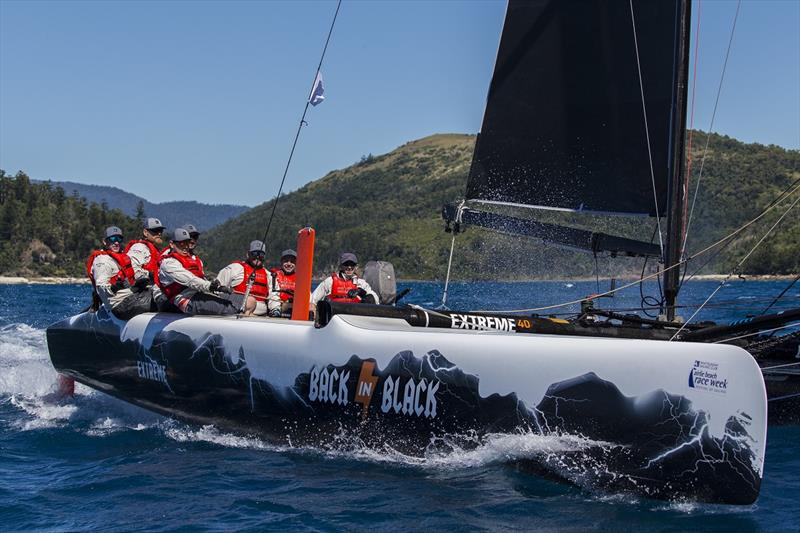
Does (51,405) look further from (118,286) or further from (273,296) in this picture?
(273,296)

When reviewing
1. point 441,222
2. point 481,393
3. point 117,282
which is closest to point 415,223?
point 441,222

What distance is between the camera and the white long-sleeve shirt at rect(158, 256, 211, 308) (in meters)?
7.73

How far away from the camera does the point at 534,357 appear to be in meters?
5.33

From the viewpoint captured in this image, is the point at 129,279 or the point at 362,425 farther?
the point at 129,279

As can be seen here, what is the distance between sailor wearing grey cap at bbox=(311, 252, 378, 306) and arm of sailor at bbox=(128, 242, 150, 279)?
1792 mm

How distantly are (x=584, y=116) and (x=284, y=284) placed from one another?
3107 millimetres

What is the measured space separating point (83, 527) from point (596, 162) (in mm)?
5407

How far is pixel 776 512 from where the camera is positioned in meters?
4.94

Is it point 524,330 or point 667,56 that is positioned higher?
point 667,56

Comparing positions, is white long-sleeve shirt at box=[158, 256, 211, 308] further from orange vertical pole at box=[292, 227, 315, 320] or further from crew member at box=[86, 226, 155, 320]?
orange vertical pole at box=[292, 227, 315, 320]

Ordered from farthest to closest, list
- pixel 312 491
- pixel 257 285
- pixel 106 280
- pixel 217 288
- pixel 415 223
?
pixel 415 223 → pixel 257 285 → pixel 106 280 → pixel 217 288 → pixel 312 491

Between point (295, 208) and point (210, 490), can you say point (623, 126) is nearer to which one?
point (210, 490)

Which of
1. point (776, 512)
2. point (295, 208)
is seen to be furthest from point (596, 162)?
point (295, 208)

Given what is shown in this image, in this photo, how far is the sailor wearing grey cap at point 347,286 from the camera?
7.93 metres
